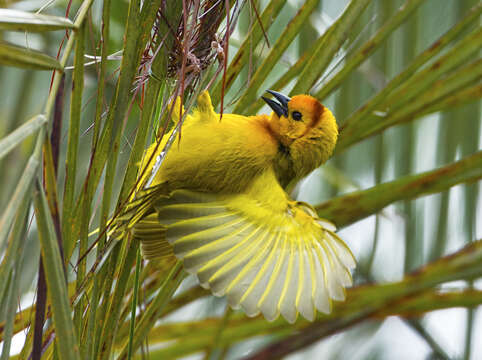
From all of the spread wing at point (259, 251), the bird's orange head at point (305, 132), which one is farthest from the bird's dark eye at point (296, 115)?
the spread wing at point (259, 251)

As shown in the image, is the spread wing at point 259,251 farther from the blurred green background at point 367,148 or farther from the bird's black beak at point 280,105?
the bird's black beak at point 280,105

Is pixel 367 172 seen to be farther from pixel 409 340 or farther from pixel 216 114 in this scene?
pixel 216 114

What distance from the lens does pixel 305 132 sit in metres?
1.20

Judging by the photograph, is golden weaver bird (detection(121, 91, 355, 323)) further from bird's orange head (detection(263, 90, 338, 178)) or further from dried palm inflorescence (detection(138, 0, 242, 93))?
dried palm inflorescence (detection(138, 0, 242, 93))

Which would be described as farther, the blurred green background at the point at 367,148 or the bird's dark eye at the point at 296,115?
the bird's dark eye at the point at 296,115

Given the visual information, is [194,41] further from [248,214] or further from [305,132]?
[305,132]

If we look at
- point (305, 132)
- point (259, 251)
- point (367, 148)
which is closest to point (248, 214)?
point (259, 251)

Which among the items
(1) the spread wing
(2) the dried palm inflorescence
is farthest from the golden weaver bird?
(2) the dried palm inflorescence

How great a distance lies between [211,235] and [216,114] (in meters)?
0.27

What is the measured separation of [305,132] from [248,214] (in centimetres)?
25

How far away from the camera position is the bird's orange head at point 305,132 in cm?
118

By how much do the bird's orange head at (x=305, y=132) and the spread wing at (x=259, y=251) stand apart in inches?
4.9

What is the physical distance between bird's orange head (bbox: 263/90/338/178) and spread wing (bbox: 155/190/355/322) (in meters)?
0.12

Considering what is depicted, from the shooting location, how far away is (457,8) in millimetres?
1531
